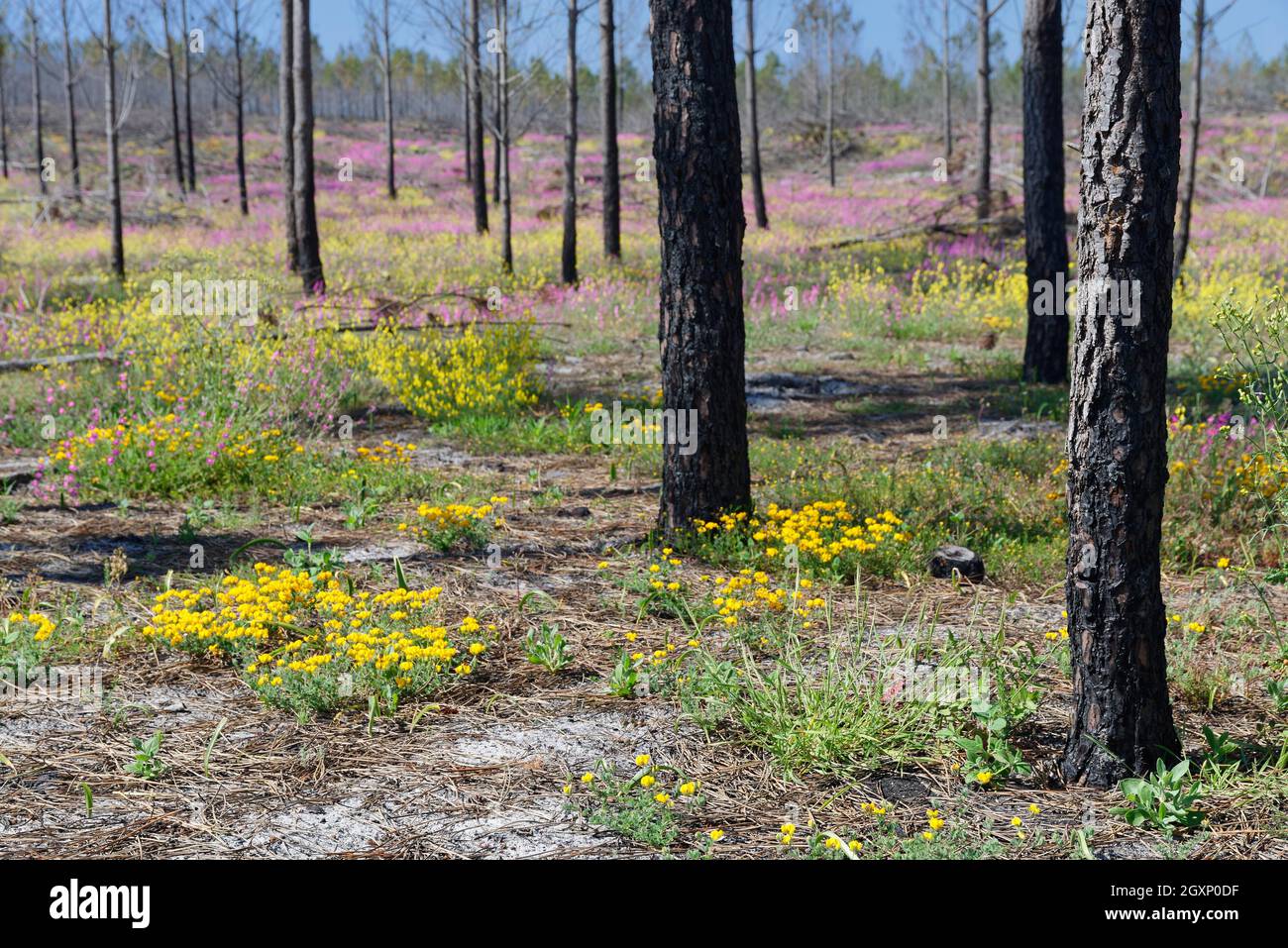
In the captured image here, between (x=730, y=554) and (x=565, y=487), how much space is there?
6.86ft

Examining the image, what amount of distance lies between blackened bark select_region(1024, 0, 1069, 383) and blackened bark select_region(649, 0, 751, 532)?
5869mm

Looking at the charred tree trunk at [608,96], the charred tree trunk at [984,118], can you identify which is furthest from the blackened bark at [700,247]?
the charred tree trunk at [984,118]

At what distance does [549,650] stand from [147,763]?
157 cm

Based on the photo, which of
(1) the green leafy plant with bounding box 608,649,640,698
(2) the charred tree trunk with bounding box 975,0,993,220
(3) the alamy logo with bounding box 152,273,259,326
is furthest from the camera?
(2) the charred tree trunk with bounding box 975,0,993,220

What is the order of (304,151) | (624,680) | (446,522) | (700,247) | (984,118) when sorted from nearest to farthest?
(624,680) < (700,247) < (446,522) < (304,151) < (984,118)

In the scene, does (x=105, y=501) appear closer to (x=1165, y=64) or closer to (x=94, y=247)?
(x=1165, y=64)

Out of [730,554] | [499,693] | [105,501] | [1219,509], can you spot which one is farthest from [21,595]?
[1219,509]

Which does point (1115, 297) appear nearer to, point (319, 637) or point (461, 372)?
point (319, 637)

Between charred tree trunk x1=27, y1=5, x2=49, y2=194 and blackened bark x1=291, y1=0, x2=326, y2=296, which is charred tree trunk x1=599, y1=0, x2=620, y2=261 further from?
charred tree trunk x1=27, y1=5, x2=49, y2=194

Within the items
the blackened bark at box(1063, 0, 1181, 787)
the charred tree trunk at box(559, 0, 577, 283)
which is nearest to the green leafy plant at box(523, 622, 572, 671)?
the blackened bark at box(1063, 0, 1181, 787)

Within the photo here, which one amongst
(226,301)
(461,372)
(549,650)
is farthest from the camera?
(226,301)

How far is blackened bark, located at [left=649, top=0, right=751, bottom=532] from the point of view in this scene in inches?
226

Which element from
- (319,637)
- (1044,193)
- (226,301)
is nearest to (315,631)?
(319,637)

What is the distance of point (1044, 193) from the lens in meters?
10.9
